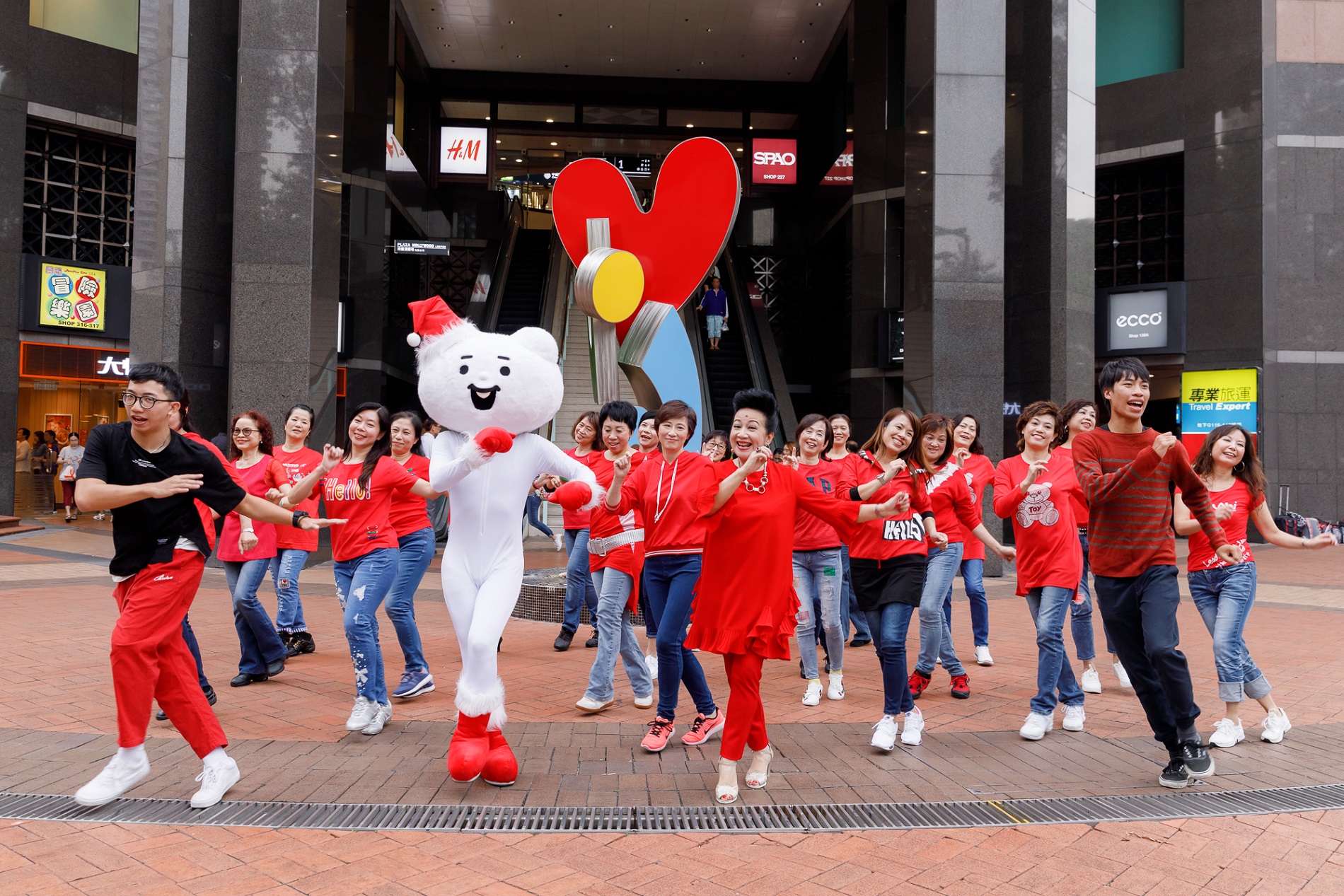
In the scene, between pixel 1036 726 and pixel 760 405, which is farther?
pixel 1036 726

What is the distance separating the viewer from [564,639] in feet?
25.6

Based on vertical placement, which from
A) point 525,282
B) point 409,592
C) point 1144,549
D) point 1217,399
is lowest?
point 409,592

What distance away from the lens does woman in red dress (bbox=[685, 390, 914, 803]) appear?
13.6ft

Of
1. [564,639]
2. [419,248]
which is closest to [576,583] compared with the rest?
[564,639]

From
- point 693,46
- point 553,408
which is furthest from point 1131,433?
point 693,46

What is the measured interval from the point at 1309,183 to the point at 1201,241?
6.66 feet

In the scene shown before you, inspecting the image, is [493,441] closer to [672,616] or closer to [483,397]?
[483,397]

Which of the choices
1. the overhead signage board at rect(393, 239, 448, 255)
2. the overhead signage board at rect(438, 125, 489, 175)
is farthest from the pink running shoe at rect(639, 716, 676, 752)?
the overhead signage board at rect(438, 125, 489, 175)

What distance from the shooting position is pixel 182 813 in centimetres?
396

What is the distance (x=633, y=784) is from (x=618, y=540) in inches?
70.1

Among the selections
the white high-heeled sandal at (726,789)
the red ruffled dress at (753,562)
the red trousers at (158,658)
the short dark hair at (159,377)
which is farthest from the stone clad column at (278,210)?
the white high-heeled sandal at (726,789)

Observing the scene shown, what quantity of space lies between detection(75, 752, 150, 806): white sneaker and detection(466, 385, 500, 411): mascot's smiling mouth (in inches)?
84.4

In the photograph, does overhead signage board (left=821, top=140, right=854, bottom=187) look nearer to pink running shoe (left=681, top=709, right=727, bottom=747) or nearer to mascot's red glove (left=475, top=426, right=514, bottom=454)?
pink running shoe (left=681, top=709, right=727, bottom=747)

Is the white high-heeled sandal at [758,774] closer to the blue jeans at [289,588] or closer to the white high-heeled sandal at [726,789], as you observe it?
the white high-heeled sandal at [726,789]
